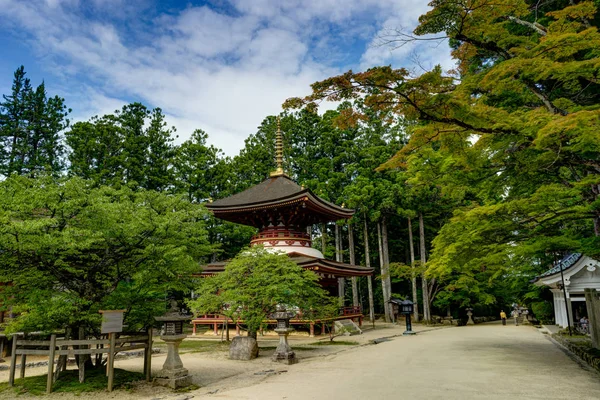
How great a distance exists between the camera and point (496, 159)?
25.5ft

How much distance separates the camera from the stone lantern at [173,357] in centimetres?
747

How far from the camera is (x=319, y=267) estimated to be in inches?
712

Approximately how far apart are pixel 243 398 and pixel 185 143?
26.7 meters

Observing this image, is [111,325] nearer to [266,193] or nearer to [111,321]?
[111,321]

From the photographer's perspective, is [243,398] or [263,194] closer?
[243,398]

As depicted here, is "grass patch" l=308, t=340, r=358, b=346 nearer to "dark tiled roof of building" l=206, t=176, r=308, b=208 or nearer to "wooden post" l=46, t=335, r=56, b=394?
"dark tiled roof of building" l=206, t=176, r=308, b=208

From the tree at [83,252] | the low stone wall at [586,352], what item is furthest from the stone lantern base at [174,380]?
the low stone wall at [586,352]

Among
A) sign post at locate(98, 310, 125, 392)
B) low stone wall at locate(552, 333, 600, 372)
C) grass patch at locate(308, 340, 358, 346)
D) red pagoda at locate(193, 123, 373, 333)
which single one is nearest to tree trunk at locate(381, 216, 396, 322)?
red pagoda at locate(193, 123, 373, 333)

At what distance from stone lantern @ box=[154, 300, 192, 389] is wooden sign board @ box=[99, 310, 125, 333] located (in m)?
0.94

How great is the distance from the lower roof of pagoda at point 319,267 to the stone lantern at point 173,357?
10065 millimetres

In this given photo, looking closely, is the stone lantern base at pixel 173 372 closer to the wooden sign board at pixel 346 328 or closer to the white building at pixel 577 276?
the wooden sign board at pixel 346 328

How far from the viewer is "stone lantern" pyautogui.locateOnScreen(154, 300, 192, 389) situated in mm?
7469

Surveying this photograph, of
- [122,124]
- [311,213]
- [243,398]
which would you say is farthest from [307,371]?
[122,124]

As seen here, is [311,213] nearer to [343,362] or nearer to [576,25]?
[343,362]
